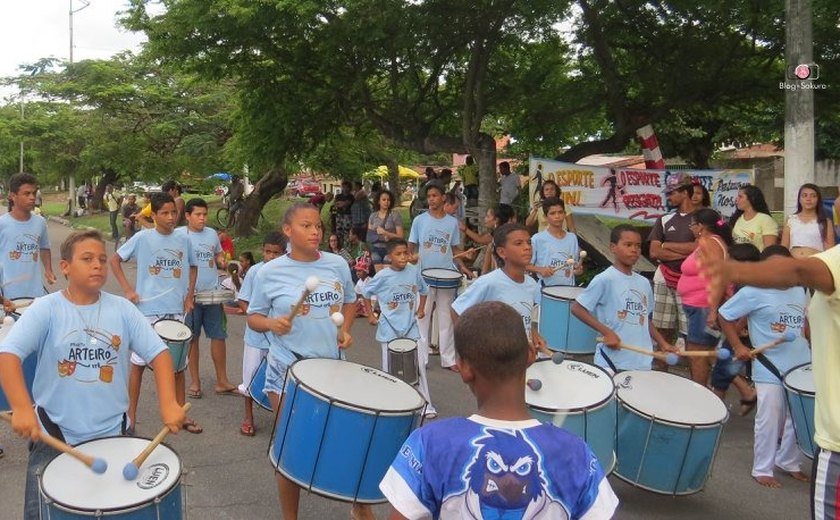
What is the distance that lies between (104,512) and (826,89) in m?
11.5

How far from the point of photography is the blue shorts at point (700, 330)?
22.2ft

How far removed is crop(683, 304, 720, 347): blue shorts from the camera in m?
6.76

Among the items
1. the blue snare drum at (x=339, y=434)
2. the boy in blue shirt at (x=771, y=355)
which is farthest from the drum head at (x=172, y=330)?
the boy in blue shirt at (x=771, y=355)

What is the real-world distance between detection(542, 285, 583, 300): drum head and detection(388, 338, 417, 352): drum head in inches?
47.3

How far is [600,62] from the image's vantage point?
1238cm

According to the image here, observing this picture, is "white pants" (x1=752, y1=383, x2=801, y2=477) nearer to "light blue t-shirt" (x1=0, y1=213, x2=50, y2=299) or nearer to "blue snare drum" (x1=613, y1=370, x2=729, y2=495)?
"blue snare drum" (x1=613, y1=370, x2=729, y2=495)

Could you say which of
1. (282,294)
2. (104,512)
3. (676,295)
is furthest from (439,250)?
(104,512)

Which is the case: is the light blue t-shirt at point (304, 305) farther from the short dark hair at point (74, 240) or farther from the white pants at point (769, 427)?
the white pants at point (769, 427)

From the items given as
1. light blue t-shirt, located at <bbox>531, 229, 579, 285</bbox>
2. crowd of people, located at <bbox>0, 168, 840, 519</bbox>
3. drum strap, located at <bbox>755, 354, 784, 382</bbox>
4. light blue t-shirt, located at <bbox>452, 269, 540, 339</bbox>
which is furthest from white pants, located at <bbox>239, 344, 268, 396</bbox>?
drum strap, located at <bbox>755, 354, 784, 382</bbox>

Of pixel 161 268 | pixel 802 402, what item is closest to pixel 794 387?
pixel 802 402

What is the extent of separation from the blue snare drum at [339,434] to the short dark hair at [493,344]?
1362 millimetres

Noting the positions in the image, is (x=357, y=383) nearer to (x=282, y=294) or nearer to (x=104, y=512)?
(x=282, y=294)

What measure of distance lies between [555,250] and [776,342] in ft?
9.25

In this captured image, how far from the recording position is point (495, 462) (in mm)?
2188
